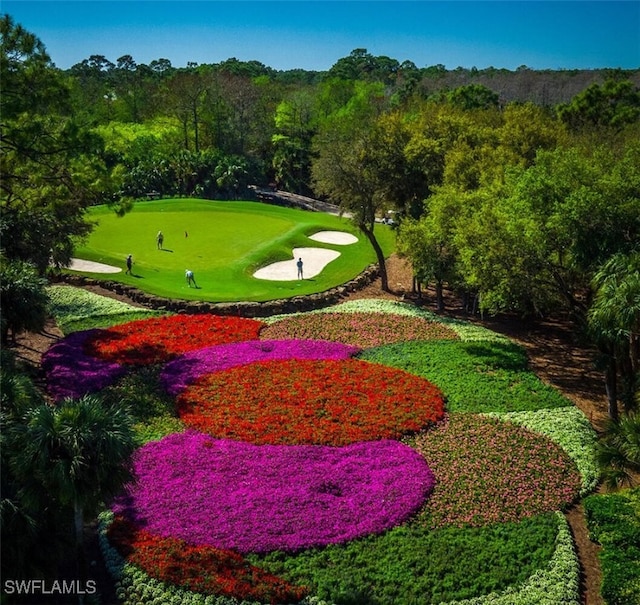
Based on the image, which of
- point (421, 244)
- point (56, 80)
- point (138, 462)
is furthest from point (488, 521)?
point (56, 80)

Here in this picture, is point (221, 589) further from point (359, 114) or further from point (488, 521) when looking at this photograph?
point (359, 114)

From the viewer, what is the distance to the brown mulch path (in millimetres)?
17641

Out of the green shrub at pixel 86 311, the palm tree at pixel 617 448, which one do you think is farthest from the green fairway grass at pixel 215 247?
the palm tree at pixel 617 448

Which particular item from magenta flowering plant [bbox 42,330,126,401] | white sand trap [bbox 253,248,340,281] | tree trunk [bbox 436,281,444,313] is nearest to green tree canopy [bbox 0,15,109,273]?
magenta flowering plant [bbox 42,330,126,401]

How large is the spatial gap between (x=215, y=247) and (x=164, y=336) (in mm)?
18311

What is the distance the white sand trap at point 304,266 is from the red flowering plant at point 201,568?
2758cm

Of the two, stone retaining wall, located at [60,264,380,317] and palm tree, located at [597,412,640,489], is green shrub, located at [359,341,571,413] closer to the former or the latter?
palm tree, located at [597,412,640,489]

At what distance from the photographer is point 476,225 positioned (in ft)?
92.8

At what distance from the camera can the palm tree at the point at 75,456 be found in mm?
14141

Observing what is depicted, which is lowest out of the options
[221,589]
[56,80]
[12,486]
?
[221,589]

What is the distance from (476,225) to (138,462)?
1783cm

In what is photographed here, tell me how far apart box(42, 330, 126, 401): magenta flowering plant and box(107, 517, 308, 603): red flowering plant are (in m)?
9.57

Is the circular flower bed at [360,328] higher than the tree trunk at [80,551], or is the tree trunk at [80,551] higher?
the circular flower bed at [360,328]

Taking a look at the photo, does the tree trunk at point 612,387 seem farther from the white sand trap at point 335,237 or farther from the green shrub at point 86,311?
the white sand trap at point 335,237
